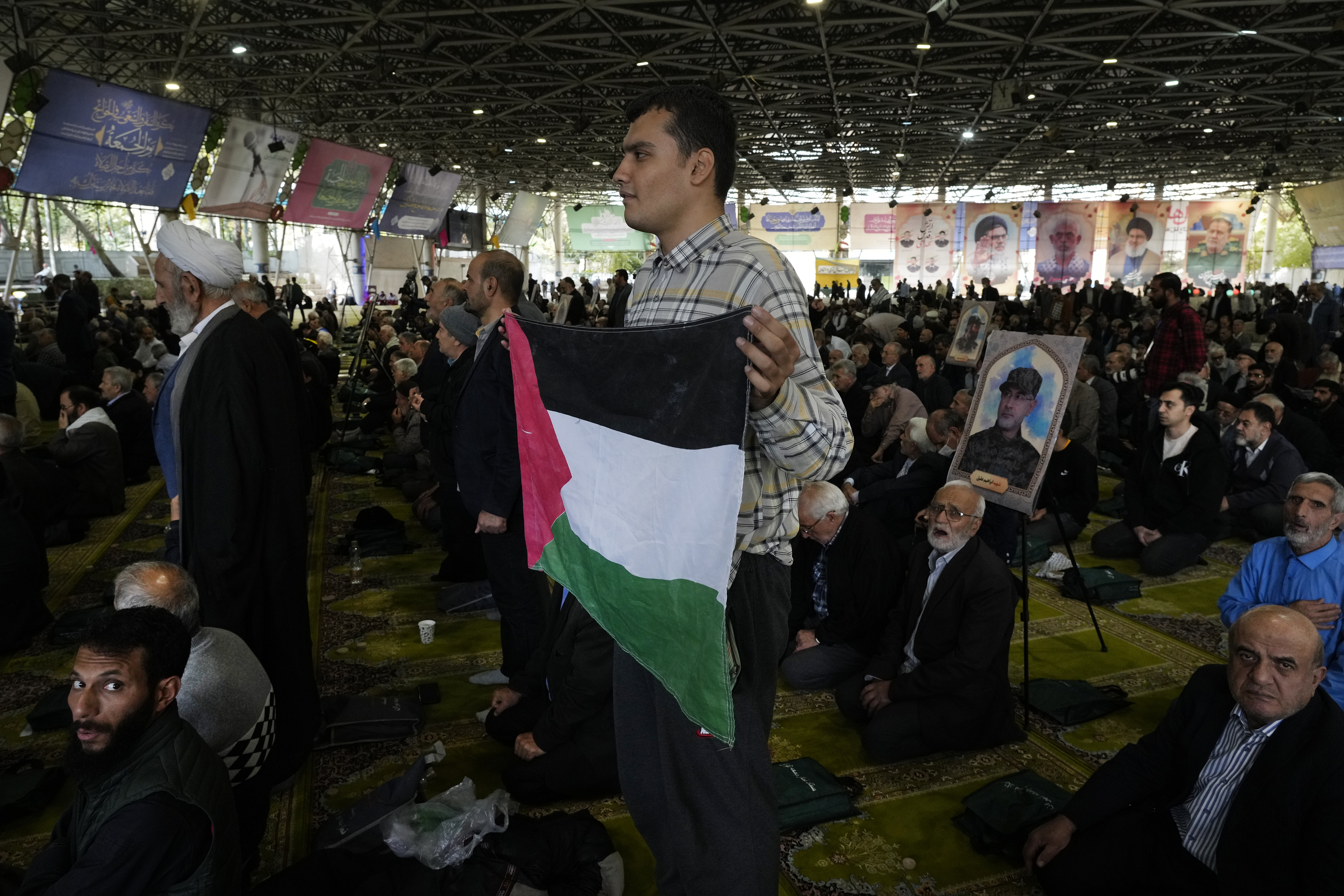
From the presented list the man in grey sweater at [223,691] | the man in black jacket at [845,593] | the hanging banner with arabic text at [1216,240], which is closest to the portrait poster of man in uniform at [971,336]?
the man in black jacket at [845,593]

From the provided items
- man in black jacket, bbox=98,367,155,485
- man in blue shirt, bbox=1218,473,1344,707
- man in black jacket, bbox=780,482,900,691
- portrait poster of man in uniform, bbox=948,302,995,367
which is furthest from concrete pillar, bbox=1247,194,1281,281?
man in black jacket, bbox=98,367,155,485

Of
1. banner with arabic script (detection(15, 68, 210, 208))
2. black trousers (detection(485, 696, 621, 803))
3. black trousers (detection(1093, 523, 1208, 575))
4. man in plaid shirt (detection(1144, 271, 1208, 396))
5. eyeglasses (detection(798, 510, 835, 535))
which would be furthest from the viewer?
banner with arabic script (detection(15, 68, 210, 208))

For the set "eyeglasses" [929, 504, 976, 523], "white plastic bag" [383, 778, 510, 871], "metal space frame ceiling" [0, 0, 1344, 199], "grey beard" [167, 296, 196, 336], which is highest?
"metal space frame ceiling" [0, 0, 1344, 199]

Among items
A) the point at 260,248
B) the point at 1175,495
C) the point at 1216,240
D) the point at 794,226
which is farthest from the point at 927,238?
the point at 1175,495

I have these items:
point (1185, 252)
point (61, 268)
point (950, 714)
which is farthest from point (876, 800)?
point (1185, 252)

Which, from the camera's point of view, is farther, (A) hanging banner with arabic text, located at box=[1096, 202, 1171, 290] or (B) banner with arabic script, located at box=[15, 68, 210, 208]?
(A) hanging banner with arabic text, located at box=[1096, 202, 1171, 290]

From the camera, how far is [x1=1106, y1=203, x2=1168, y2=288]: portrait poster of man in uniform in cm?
3050

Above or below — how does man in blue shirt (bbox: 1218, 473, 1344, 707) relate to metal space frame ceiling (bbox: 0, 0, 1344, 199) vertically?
below

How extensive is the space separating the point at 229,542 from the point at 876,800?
233 centimetres

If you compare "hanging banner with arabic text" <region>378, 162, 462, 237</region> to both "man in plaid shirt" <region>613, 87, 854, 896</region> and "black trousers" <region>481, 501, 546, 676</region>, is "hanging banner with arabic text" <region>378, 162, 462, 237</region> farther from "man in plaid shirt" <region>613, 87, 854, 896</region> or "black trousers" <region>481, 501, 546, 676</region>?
"man in plaid shirt" <region>613, 87, 854, 896</region>

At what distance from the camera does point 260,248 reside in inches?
997

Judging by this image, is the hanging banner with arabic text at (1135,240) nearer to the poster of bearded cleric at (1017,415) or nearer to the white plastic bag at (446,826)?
the poster of bearded cleric at (1017,415)

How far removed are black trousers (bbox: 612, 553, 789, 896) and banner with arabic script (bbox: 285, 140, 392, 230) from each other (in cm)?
1683

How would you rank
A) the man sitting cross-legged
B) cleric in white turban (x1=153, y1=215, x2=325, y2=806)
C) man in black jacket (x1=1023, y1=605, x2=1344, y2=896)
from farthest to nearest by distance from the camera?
cleric in white turban (x1=153, y1=215, x2=325, y2=806) → man in black jacket (x1=1023, y1=605, x2=1344, y2=896) → the man sitting cross-legged
